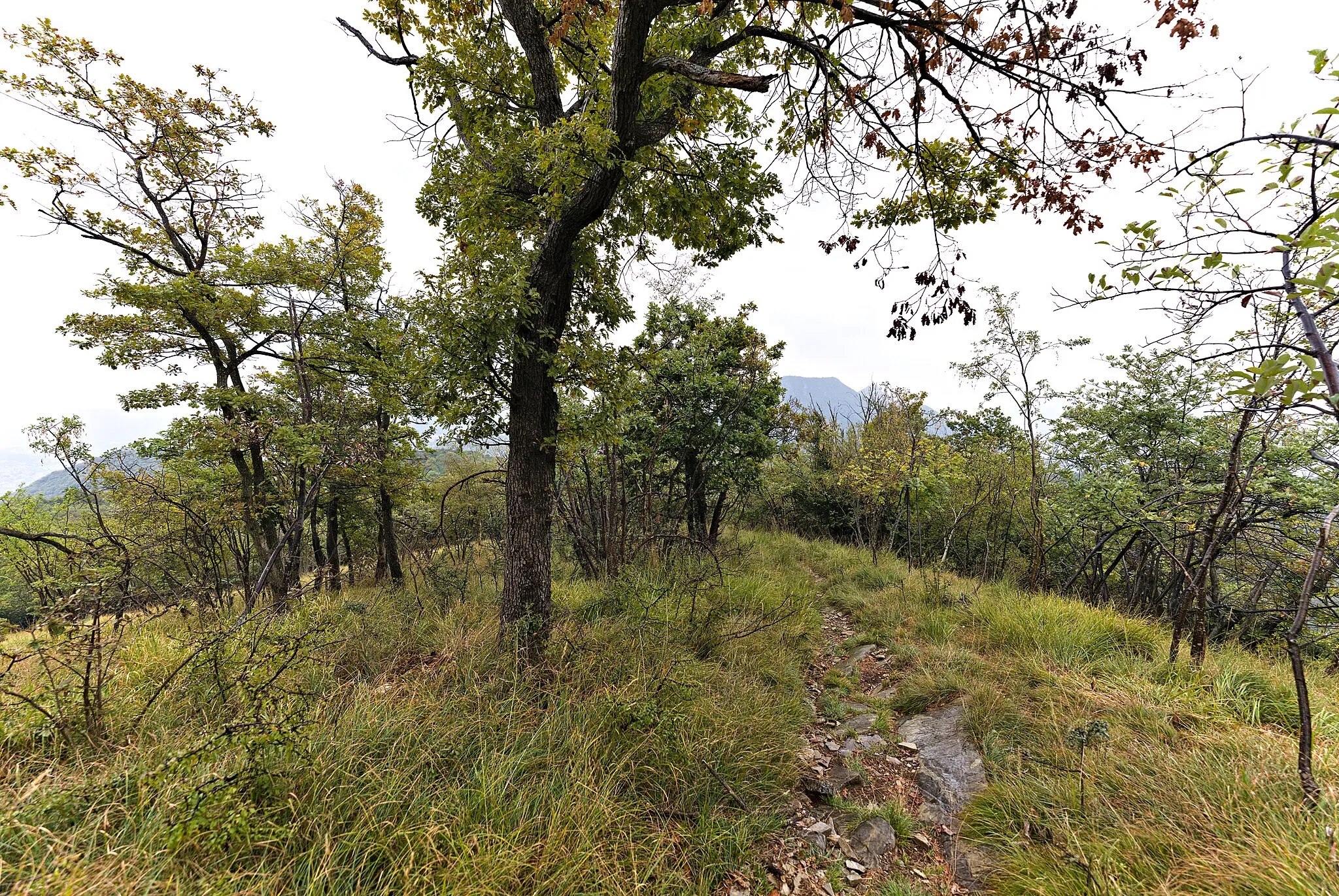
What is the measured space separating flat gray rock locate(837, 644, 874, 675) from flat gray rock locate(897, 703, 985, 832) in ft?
4.17

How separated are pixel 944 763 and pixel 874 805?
0.93 metres

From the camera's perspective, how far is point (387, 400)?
9102 millimetres

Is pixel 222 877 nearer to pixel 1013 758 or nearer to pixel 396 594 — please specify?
pixel 1013 758

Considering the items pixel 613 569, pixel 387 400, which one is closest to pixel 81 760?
pixel 613 569

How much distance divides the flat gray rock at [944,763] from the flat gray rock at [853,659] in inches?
50.1

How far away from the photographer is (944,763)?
3938mm

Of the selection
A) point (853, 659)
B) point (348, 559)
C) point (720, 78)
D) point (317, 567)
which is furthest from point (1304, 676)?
point (348, 559)

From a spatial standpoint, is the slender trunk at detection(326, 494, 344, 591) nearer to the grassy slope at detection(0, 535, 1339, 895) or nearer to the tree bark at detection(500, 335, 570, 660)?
the grassy slope at detection(0, 535, 1339, 895)

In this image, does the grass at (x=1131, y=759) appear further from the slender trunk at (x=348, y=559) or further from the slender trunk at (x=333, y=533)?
the slender trunk at (x=348, y=559)

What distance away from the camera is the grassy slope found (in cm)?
212

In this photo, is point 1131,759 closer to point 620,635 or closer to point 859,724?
point 859,724

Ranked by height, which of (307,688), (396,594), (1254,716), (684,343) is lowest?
(396,594)

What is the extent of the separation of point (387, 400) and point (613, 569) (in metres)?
6.44

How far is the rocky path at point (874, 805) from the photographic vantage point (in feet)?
9.82
